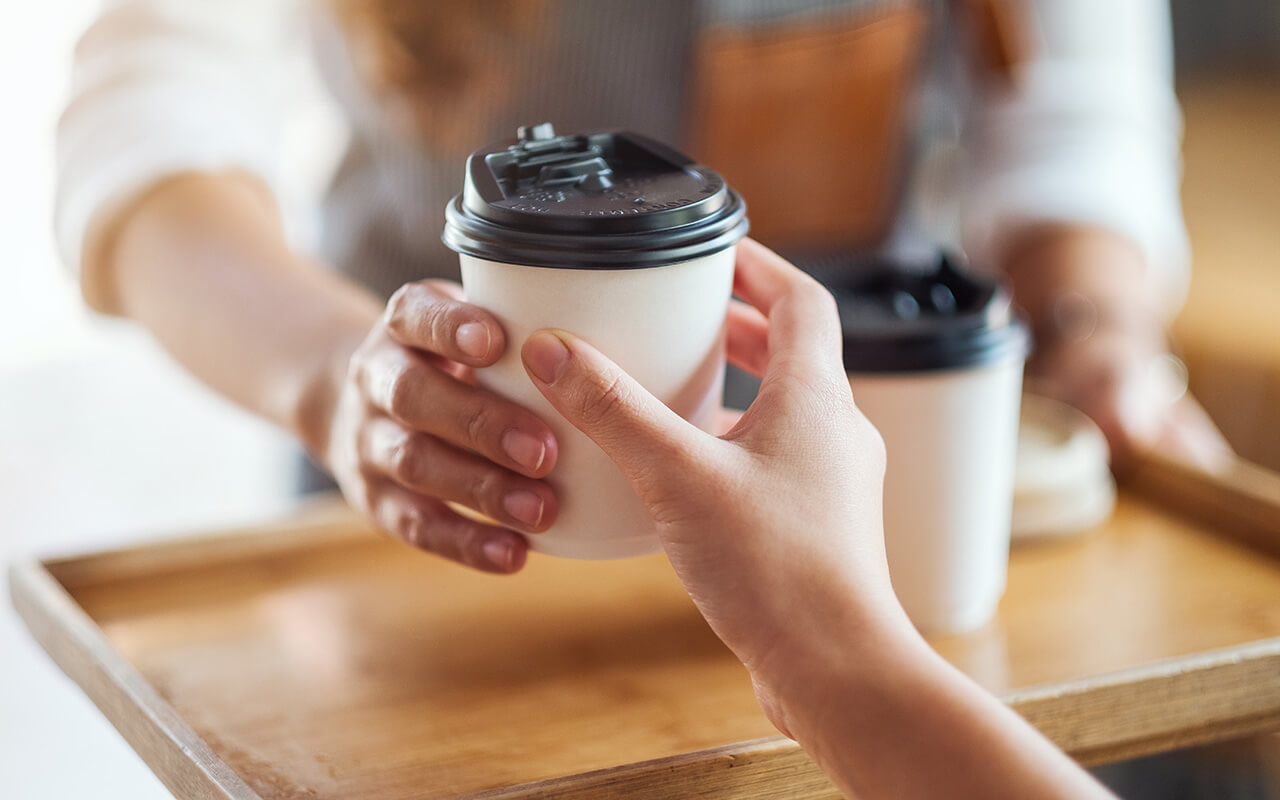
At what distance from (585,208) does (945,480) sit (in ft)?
0.94

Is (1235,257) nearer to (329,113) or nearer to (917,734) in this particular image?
(329,113)

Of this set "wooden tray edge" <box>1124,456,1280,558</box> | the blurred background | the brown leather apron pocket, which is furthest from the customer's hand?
the blurred background

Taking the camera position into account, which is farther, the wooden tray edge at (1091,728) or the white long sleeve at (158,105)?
the white long sleeve at (158,105)

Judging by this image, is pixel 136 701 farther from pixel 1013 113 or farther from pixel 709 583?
pixel 1013 113

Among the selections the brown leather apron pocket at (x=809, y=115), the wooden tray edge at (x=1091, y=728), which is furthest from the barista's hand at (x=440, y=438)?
the brown leather apron pocket at (x=809, y=115)

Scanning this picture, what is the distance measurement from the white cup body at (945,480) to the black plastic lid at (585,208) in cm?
17

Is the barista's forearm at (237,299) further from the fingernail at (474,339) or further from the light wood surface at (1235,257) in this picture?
the light wood surface at (1235,257)

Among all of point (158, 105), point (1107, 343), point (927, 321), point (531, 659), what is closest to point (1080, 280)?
point (1107, 343)

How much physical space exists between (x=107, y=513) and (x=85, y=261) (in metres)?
1.64

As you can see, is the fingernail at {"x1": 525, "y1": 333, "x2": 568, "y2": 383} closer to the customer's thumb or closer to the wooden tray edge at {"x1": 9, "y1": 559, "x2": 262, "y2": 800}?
the customer's thumb

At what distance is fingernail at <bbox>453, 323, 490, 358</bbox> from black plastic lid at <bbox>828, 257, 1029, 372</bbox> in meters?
0.22

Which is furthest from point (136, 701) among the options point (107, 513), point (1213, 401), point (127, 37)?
point (1213, 401)

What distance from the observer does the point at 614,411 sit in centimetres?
47

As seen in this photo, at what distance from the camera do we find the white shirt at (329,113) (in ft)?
2.83
